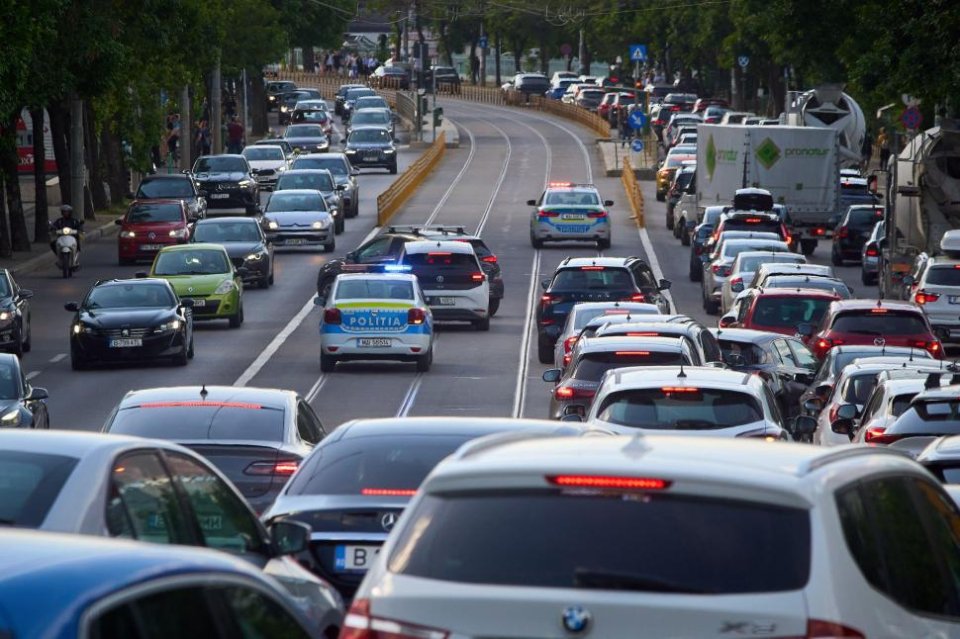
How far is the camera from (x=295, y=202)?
5222 cm

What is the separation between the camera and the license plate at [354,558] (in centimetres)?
1076

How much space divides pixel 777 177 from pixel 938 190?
39.8 feet

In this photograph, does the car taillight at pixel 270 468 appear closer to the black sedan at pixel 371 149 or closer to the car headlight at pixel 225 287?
the car headlight at pixel 225 287

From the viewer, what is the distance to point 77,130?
55312 millimetres

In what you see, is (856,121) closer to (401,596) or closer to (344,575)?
(344,575)

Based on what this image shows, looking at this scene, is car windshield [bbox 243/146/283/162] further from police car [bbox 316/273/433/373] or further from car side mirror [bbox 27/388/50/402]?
car side mirror [bbox 27/388/50/402]

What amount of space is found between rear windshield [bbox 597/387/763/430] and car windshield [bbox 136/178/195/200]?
132 ft

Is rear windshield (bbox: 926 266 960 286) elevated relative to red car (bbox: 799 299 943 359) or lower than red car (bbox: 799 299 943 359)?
lower

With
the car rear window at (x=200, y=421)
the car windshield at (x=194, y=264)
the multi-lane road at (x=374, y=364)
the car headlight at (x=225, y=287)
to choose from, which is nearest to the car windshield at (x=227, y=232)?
the multi-lane road at (x=374, y=364)

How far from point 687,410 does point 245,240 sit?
29561 mm

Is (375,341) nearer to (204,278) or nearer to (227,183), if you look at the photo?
(204,278)

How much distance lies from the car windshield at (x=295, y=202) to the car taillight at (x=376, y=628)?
1804 inches

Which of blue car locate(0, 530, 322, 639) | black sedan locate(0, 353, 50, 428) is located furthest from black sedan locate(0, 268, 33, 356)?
blue car locate(0, 530, 322, 639)

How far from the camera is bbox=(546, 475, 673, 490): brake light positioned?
6117 mm
